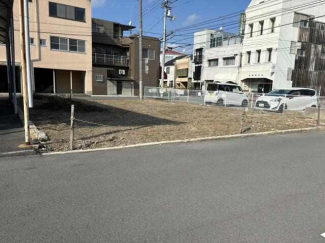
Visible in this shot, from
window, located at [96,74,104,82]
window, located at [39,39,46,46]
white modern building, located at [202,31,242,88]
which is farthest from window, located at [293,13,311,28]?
window, located at [39,39,46,46]

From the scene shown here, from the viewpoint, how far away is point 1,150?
560 cm

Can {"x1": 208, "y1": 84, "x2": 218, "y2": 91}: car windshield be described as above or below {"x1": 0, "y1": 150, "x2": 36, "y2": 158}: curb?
above

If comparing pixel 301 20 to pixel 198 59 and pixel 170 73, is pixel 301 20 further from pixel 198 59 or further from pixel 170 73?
pixel 170 73

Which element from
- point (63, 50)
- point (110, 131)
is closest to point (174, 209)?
point (110, 131)

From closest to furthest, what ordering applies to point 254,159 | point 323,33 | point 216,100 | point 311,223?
1. point 311,223
2. point 254,159
3. point 216,100
4. point 323,33

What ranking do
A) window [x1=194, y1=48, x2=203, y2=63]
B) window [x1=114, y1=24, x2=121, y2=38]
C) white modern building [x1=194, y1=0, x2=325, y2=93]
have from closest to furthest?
1. white modern building [x1=194, y1=0, x2=325, y2=93]
2. window [x1=114, y1=24, x2=121, y2=38]
3. window [x1=194, y1=48, x2=203, y2=63]

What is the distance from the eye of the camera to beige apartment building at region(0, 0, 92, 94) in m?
26.3

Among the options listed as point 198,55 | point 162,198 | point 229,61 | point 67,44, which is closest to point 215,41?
point 198,55

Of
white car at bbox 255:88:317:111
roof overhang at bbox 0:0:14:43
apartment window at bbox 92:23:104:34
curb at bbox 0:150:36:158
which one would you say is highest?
apartment window at bbox 92:23:104:34

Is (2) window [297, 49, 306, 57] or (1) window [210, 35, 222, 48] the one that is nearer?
(2) window [297, 49, 306, 57]

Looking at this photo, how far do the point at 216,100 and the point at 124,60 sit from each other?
67.6ft

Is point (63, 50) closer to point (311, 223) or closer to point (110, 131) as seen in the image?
point (110, 131)

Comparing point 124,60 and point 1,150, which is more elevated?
point 124,60

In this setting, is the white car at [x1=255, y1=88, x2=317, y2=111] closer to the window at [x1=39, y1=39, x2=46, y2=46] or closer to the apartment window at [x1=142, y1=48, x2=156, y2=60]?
the window at [x1=39, y1=39, x2=46, y2=46]
